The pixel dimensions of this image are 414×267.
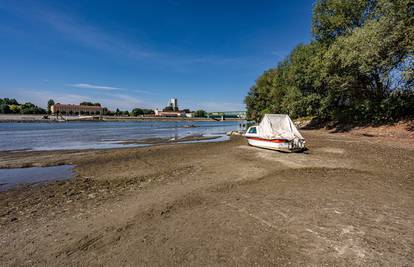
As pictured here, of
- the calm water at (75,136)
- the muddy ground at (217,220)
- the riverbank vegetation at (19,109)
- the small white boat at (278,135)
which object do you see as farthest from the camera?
the riverbank vegetation at (19,109)

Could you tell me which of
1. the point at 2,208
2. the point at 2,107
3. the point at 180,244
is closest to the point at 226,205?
the point at 180,244

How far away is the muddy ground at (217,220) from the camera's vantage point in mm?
3396

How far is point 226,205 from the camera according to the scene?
5477 mm

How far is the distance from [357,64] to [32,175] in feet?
89.4

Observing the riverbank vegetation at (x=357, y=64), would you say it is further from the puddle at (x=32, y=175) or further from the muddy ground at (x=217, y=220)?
the puddle at (x=32, y=175)

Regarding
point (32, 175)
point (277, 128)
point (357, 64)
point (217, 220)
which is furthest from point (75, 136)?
point (357, 64)

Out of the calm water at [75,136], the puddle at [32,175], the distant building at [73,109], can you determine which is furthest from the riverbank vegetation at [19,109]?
the puddle at [32,175]

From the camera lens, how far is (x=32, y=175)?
9.83m

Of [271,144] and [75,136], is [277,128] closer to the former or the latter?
[271,144]

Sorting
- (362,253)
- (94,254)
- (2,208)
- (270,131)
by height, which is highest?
(270,131)

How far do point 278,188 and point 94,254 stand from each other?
562 centimetres

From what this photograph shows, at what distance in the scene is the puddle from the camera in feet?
28.6

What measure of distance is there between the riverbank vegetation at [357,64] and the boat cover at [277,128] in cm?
942

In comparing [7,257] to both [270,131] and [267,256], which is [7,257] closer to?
[267,256]
